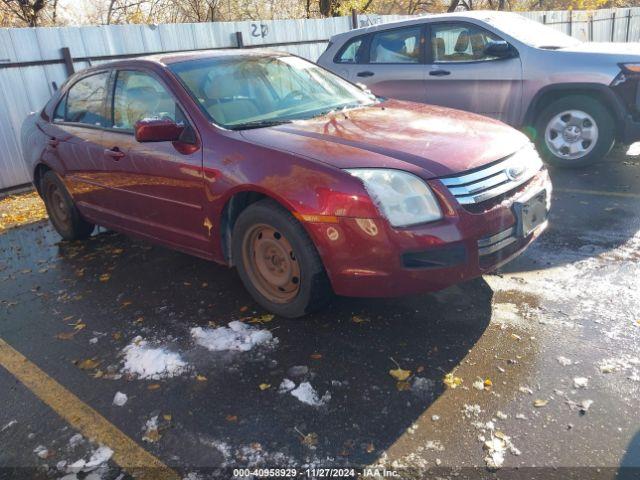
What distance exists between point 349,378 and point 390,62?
537 cm

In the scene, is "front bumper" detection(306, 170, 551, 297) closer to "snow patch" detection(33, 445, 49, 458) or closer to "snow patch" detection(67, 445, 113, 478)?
"snow patch" detection(67, 445, 113, 478)

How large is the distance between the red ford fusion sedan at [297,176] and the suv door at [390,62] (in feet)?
8.57

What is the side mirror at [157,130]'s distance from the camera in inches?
143

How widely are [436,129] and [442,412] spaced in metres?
1.86

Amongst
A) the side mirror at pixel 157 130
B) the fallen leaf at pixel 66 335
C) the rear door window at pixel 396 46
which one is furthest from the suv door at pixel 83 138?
the rear door window at pixel 396 46

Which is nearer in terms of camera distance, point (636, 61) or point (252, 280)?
point (252, 280)

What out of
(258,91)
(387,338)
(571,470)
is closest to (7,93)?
(258,91)

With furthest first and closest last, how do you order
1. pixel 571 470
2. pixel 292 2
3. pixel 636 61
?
1. pixel 292 2
2. pixel 636 61
3. pixel 571 470

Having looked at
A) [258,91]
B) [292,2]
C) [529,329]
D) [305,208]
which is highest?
[292,2]

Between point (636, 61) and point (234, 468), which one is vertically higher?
point (636, 61)

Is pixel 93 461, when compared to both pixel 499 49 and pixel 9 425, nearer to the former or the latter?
pixel 9 425

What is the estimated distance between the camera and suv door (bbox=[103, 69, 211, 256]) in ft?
12.4

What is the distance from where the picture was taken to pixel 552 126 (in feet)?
21.1

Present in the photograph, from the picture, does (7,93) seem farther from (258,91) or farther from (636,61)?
(636,61)
